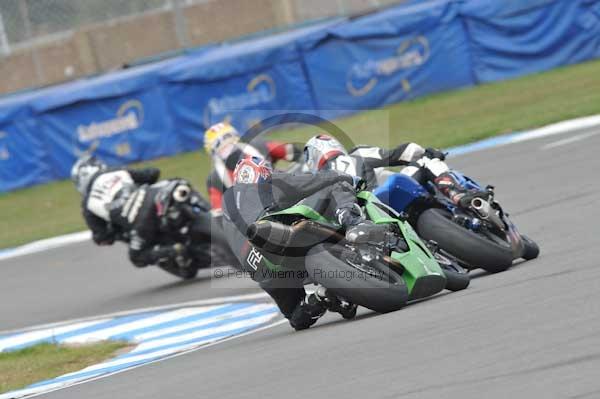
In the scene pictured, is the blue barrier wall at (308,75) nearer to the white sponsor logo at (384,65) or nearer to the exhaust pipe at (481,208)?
the white sponsor logo at (384,65)

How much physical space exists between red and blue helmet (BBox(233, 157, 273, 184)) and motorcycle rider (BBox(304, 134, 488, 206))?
0.49 meters

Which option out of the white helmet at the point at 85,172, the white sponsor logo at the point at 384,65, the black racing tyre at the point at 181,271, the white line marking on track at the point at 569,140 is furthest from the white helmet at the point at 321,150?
the white sponsor logo at the point at 384,65

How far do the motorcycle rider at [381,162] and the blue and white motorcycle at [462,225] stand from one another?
83 mm

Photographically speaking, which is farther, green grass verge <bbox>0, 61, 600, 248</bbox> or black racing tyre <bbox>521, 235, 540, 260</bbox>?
green grass verge <bbox>0, 61, 600, 248</bbox>

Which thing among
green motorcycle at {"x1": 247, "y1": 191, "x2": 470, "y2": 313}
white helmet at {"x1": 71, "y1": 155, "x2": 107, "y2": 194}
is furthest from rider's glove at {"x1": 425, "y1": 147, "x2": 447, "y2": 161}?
white helmet at {"x1": 71, "y1": 155, "x2": 107, "y2": 194}

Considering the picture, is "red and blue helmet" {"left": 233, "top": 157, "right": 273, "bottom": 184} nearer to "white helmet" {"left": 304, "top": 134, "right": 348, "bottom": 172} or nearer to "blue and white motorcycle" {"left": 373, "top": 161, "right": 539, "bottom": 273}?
"white helmet" {"left": 304, "top": 134, "right": 348, "bottom": 172}

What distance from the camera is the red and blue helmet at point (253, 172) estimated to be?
7461mm

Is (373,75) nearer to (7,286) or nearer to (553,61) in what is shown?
(553,61)

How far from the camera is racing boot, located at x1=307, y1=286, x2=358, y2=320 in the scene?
742 centimetres

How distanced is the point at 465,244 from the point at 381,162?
880 millimetres

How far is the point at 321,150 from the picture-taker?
790 cm

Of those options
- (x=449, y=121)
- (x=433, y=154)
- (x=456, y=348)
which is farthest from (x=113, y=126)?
(x=456, y=348)

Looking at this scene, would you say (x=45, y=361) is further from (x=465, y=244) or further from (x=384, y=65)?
(x=384, y=65)

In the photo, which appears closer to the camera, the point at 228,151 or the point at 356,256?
the point at 356,256
